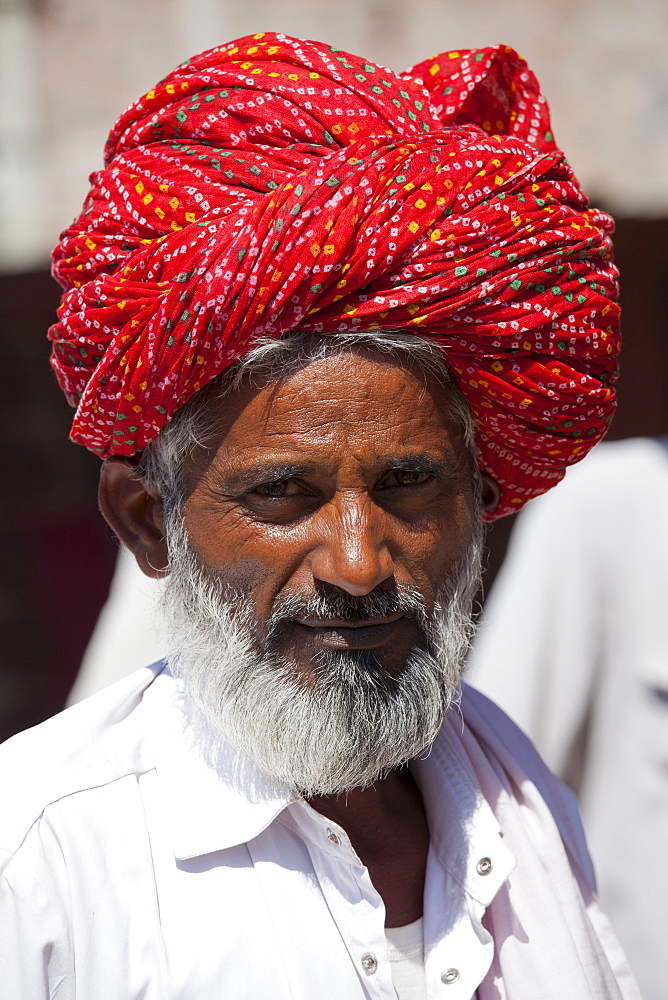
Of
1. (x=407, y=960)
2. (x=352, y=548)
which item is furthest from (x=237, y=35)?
(x=407, y=960)

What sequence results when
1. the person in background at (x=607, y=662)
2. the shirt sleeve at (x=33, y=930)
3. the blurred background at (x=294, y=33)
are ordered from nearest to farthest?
the shirt sleeve at (x=33, y=930)
the person in background at (x=607, y=662)
the blurred background at (x=294, y=33)

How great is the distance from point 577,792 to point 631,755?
29 centimetres

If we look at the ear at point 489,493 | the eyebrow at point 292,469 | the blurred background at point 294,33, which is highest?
the blurred background at point 294,33

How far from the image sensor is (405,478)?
1.78 metres

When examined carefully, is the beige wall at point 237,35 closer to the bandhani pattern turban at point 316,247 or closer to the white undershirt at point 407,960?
the bandhani pattern turban at point 316,247

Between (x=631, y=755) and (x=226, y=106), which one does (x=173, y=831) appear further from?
(x=631, y=755)

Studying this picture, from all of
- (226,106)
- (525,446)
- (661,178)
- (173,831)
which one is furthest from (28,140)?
(173,831)

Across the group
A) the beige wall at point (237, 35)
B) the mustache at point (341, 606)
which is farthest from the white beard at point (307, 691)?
the beige wall at point (237, 35)

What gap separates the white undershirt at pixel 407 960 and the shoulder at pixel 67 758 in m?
0.55

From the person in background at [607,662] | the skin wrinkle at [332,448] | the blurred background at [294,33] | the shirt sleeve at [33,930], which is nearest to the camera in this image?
the shirt sleeve at [33,930]

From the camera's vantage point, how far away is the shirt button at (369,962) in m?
1.63

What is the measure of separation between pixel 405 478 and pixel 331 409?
0.20 m

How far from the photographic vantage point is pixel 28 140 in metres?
4.64

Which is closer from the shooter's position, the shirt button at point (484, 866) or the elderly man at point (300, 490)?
the elderly man at point (300, 490)
